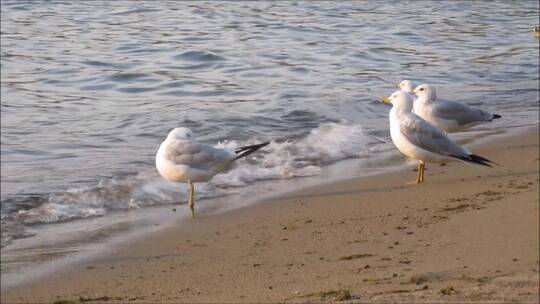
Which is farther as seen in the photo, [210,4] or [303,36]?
[210,4]

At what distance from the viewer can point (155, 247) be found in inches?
246

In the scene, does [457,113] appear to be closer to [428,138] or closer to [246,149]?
[428,138]

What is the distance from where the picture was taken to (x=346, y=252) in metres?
5.59

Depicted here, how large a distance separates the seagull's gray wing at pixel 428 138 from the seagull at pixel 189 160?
123cm

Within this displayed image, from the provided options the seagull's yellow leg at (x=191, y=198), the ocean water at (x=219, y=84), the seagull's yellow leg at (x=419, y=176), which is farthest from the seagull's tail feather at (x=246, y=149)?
the seagull's yellow leg at (x=419, y=176)

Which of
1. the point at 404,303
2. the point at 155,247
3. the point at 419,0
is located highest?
the point at 404,303

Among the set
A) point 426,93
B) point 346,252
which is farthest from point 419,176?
point 346,252

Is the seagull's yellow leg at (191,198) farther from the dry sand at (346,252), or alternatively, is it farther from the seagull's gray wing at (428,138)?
the seagull's gray wing at (428,138)

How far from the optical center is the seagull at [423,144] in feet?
25.1

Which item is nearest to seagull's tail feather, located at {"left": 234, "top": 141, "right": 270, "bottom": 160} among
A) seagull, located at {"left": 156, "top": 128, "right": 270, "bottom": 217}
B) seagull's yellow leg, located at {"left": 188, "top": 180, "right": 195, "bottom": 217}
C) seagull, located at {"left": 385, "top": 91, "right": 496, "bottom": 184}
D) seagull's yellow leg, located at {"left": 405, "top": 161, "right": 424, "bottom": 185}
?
seagull, located at {"left": 156, "top": 128, "right": 270, "bottom": 217}

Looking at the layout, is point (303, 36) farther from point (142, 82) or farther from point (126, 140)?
point (126, 140)

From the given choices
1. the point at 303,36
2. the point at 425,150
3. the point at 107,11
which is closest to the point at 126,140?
the point at 425,150

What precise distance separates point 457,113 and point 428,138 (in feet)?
3.40

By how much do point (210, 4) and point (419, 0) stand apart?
4.34m
